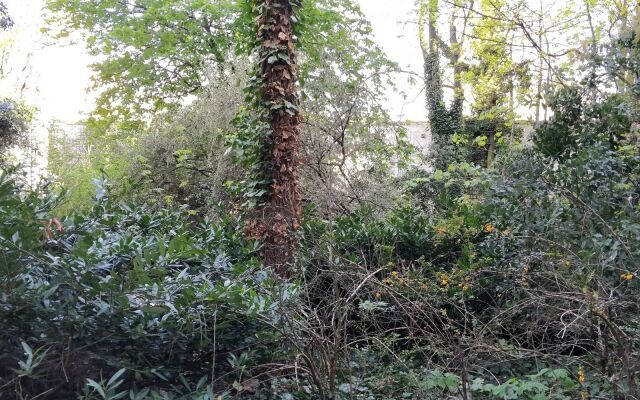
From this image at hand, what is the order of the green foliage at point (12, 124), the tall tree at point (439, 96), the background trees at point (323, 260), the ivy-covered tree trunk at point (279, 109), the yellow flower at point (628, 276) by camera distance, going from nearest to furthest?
the background trees at point (323, 260) < the yellow flower at point (628, 276) < the ivy-covered tree trunk at point (279, 109) < the green foliage at point (12, 124) < the tall tree at point (439, 96)

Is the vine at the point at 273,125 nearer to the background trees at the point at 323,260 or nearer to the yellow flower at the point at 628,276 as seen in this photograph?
the background trees at the point at 323,260

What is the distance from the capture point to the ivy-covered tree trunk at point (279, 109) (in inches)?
249

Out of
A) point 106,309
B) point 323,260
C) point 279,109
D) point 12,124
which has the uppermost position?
point 12,124

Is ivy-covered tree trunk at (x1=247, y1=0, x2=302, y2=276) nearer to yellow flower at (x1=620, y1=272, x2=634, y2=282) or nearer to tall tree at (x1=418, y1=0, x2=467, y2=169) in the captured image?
yellow flower at (x1=620, y1=272, x2=634, y2=282)

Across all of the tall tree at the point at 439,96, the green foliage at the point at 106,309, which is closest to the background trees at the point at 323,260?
the green foliage at the point at 106,309

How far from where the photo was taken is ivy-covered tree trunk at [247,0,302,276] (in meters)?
6.32

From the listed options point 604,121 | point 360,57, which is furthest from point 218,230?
point 360,57

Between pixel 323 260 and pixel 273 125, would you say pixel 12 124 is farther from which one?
pixel 323 260

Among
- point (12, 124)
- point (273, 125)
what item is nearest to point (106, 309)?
point (273, 125)

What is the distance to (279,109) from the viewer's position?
20.9 ft

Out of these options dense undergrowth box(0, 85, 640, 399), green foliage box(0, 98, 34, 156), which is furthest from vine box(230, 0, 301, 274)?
green foliage box(0, 98, 34, 156)

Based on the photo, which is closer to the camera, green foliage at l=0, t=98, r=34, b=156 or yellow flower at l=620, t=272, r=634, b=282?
yellow flower at l=620, t=272, r=634, b=282

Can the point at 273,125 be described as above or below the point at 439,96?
below

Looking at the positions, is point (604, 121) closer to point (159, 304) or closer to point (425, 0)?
point (159, 304)
